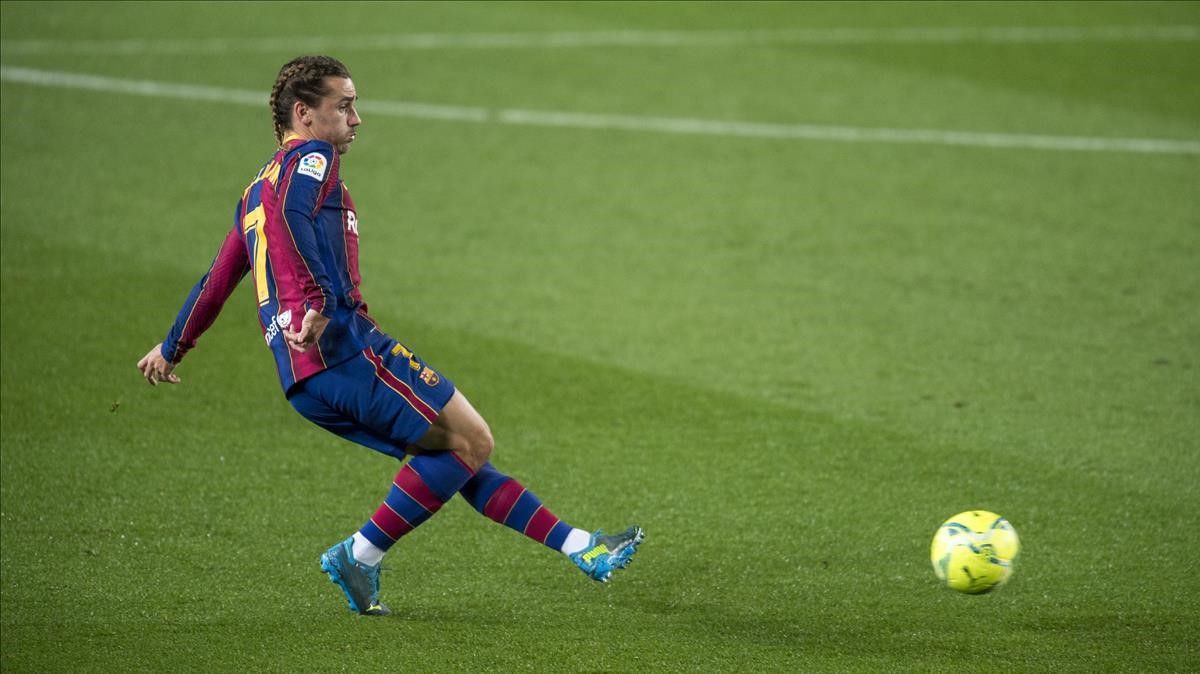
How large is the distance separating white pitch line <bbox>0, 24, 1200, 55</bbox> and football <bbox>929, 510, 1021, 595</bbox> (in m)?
9.90

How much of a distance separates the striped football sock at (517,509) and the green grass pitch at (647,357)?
Answer: 0.93ft

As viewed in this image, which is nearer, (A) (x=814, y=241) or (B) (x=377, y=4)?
(A) (x=814, y=241)

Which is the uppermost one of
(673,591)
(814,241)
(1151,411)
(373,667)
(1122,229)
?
(1122,229)

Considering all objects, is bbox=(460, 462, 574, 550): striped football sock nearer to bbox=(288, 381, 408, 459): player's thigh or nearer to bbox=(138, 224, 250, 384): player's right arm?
bbox=(288, 381, 408, 459): player's thigh

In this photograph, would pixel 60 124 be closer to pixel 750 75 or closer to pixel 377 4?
pixel 377 4

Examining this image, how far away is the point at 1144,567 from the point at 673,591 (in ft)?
5.29

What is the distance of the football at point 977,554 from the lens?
4.36 m

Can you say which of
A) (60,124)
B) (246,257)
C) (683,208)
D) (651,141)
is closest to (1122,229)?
(683,208)

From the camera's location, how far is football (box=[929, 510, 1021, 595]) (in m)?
4.36

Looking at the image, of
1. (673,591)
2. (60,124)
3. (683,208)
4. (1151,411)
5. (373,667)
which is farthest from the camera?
(60,124)

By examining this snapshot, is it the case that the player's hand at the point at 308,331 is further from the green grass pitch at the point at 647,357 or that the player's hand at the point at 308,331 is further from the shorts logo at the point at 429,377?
the green grass pitch at the point at 647,357

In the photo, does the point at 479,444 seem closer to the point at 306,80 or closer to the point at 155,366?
the point at 155,366

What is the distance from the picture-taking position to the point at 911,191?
10.0 meters

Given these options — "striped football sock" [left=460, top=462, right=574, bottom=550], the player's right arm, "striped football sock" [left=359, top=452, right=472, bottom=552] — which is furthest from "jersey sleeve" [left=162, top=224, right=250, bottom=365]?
"striped football sock" [left=460, top=462, right=574, bottom=550]
